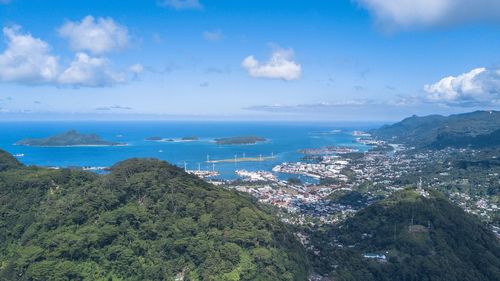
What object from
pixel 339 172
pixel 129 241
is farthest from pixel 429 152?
pixel 129 241

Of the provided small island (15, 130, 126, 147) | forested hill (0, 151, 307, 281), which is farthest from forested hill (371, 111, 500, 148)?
small island (15, 130, 126, 147)

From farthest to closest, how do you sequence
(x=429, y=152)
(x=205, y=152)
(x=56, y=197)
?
(x=205, y=152) → (x=429, y=152) → (x=56, y=197)

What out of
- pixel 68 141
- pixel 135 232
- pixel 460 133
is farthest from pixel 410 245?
pixel 68 141

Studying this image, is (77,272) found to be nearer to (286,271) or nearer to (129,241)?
(129,241)

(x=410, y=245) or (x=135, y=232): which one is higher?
(x=135, y=232)

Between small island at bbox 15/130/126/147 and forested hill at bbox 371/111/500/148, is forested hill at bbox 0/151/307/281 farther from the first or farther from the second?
small island at bbox 15/130/126/147

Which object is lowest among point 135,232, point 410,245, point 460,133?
point 410,245

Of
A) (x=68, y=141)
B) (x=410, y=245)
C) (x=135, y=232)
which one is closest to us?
(x=135, y=232)

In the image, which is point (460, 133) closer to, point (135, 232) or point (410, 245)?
point (410, 245)
